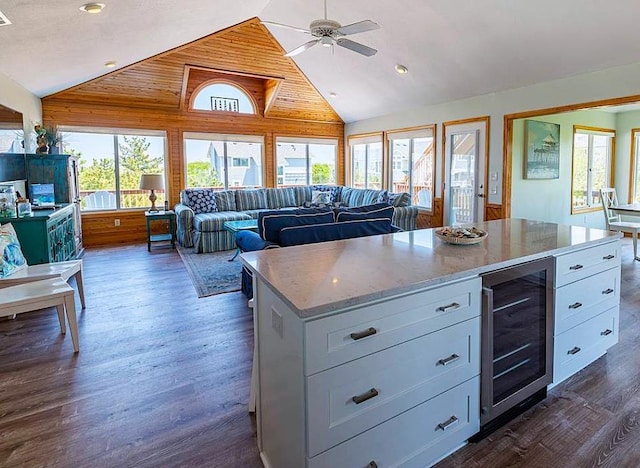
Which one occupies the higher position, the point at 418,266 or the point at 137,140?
the point at 137,140

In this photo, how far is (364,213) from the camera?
3.61 m

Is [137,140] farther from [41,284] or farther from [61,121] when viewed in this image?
[41,284]

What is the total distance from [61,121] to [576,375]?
7.85m

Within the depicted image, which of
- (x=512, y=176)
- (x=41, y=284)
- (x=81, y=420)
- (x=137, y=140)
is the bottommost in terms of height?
(x=81, y=420)

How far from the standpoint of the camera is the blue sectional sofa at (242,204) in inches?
255

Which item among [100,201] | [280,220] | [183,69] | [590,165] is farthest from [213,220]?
[590,165]

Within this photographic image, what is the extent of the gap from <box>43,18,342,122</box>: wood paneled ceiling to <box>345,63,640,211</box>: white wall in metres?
2.59

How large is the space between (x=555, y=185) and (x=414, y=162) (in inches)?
101

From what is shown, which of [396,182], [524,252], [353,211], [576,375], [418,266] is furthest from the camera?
[396,182]

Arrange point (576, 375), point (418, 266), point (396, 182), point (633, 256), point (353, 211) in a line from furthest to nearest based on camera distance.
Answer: point (396, 182), point (633, 256), point (353, 211), point (576, 375), point (418, 266)

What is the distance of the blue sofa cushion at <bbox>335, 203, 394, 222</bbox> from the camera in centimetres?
353

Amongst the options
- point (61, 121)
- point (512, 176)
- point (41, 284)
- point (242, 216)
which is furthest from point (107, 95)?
point (512, 176)

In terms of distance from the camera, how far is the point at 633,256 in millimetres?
5789

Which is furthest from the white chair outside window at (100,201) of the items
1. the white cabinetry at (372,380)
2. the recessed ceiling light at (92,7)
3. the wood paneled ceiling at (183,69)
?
the white cabinetry at (372,380)
